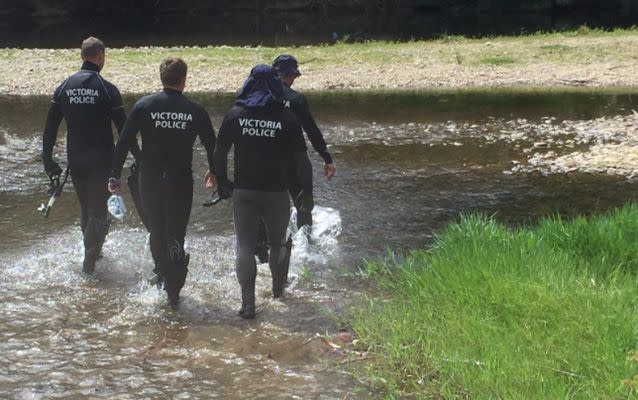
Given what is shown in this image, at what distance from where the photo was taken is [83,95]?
7422mm

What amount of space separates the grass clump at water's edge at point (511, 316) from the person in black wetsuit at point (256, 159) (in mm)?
1027

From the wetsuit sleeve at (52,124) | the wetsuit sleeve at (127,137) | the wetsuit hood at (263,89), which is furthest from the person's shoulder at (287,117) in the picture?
the wetsuit sleeve at (52,124)

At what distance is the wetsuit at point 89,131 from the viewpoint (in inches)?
293

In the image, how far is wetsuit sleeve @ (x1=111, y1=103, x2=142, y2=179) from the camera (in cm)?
677

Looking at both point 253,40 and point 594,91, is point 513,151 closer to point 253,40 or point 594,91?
point 594,91

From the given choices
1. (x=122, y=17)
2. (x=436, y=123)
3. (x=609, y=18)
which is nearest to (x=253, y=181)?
(x=436, y=123)

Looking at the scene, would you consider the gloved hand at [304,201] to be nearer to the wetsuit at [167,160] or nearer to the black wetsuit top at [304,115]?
the black wetsuit top at [304,115]

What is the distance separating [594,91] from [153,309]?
17282mm

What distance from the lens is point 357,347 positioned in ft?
20.3

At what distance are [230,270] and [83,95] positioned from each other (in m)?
2.23

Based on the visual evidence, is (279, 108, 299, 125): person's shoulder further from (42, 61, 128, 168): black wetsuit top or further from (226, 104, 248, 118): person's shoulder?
(42, 61, 128, 168): black wetsuit top

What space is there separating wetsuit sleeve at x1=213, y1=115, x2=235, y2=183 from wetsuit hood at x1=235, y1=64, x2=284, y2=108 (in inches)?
8.3

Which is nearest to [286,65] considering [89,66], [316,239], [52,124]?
[89,66]

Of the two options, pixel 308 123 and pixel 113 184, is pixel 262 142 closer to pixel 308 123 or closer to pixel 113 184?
pixel 308 123
